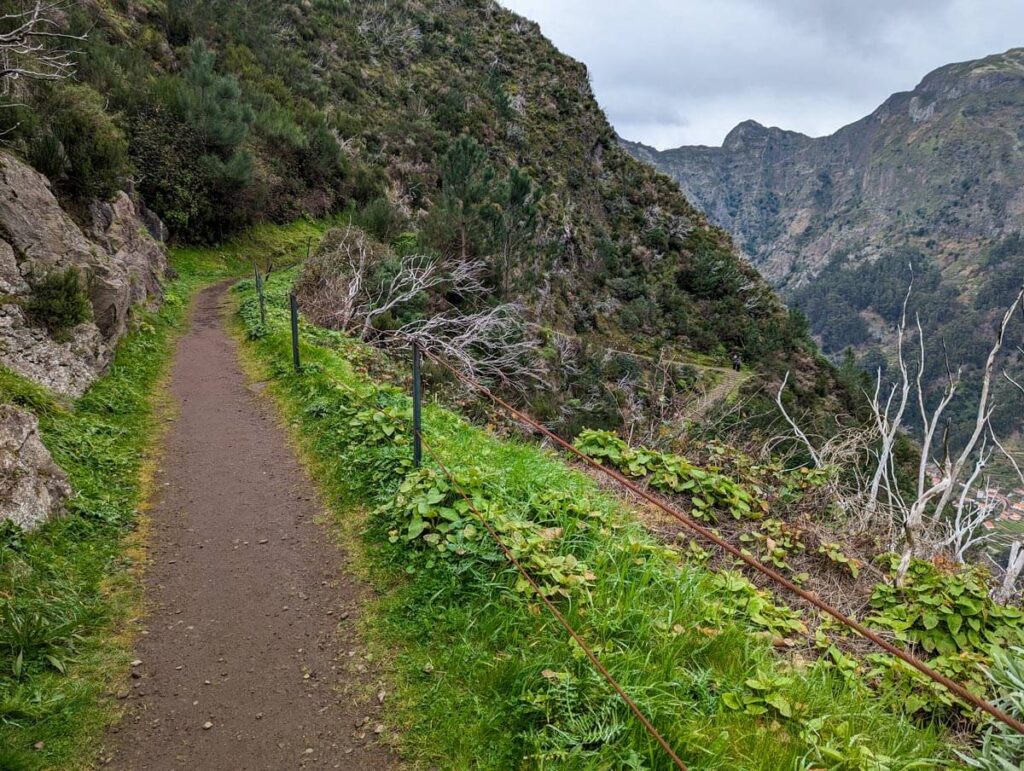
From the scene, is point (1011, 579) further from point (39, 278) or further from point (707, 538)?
point (39, 278)

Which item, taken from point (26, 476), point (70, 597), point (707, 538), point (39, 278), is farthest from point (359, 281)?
point (707, 538)

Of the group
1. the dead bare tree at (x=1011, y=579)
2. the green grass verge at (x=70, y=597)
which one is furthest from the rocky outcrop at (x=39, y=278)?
the dead bare tree at (x=1011, y=579)

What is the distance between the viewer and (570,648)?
3000mm

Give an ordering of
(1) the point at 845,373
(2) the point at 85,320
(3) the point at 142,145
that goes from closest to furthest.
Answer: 1. (2) the point at 85,320
2. (3) the point at 142,145
3. (1) the point at 845,373

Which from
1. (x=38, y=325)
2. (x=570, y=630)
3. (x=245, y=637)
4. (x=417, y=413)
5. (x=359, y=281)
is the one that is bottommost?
(x=245, y=637)

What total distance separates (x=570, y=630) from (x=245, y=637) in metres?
2.23

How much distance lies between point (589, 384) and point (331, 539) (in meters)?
18.3

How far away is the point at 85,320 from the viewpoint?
7.65 m

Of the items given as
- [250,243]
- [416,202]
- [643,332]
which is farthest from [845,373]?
[250,243]

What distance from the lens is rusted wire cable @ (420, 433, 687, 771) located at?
2294 mm

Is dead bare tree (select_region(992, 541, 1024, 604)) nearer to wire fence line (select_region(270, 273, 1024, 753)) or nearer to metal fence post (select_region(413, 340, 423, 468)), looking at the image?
wire fence line (select_region(270, 273, 1024, 753))

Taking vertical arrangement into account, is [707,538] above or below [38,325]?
below

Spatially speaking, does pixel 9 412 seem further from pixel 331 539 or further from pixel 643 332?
pixel 643 332

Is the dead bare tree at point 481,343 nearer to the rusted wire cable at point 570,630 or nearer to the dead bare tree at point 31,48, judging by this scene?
the dead bare tree at point 31,48
